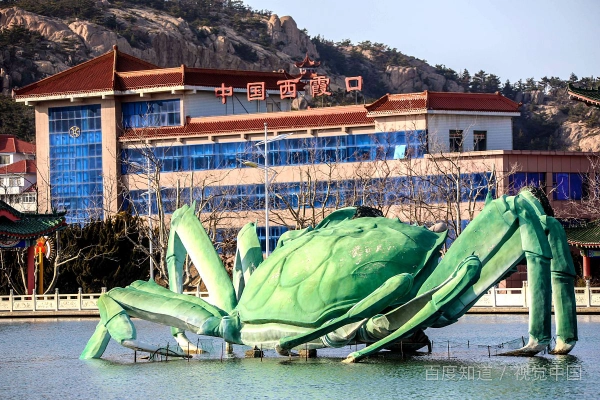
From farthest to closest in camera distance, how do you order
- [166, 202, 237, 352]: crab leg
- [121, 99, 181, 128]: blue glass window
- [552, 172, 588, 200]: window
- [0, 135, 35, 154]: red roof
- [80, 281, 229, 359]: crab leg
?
[0, 135, 35, 154]: red roof
[121, 99, 181, 128]: blue glass window
[552, 172, 588, 200]: window
[166, 202, 237, 352]: crab leg
[80, 281, 229, 359]: crab leg

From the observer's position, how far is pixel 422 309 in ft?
58.2

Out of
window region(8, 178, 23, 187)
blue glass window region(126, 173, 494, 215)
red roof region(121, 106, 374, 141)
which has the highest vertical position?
red roof region(121, 106, 374, 141)

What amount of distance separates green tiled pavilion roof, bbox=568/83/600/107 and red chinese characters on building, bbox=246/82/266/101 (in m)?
24.5

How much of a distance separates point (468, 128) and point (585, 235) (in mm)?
14611

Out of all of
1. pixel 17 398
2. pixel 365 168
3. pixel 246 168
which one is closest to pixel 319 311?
pixel 17 398

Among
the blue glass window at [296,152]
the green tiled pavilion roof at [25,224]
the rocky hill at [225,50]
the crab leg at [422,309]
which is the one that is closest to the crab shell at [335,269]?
the crab leg at [422,309]

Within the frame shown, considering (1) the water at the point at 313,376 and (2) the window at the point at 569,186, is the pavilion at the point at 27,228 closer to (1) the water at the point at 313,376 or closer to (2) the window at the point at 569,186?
(2) the window at the point at 569,186

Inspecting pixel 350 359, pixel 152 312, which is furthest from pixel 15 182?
pixel 350 359

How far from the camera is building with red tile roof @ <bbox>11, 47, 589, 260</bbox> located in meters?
61.6

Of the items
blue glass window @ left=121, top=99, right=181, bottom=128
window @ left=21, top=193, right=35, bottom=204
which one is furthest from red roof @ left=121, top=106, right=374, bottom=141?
window @ left=21, top=193, right=35, bottom=204

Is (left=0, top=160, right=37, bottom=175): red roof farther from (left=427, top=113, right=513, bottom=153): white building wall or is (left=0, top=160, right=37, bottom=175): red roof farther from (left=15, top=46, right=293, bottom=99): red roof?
(left=427, top=113, right=513, bottom=153): white building wall

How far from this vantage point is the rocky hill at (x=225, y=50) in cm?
13250

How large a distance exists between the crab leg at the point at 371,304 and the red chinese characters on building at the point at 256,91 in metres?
53.6

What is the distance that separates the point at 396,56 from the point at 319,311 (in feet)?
557
